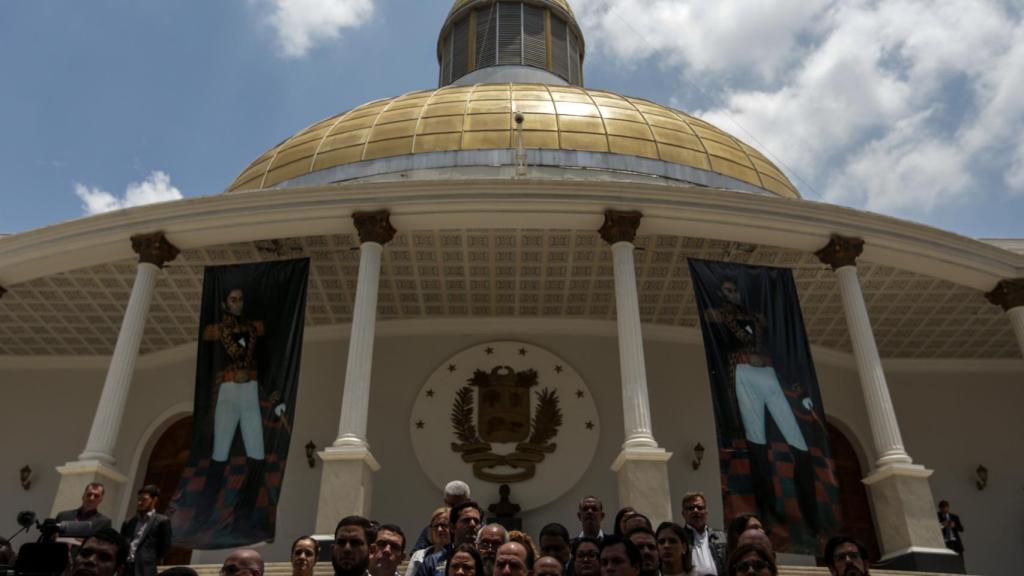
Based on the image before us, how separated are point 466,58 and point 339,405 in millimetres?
16301

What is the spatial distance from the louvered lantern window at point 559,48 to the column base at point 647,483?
1954cm

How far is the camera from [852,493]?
1758 cm

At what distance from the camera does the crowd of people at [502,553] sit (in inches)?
166

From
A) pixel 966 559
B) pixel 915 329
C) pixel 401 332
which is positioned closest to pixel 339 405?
pixel 401 332

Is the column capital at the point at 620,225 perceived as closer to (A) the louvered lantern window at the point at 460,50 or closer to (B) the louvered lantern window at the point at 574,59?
(A) the louvered lantern window at the point at 460,50

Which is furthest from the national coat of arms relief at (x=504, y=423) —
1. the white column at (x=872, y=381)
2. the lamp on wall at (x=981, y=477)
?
the lamp on wall at (x=981, y=477)

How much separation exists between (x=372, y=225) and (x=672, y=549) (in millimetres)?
8937

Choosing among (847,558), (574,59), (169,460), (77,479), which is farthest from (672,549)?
(574,59)

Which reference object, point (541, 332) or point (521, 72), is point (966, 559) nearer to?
point (541, 332)

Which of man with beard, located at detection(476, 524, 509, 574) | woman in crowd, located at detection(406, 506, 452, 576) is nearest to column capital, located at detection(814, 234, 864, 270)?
woman in crowd, located at detection(406, 506, 452, 576)

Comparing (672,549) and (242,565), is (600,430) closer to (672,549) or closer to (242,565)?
(672,549)

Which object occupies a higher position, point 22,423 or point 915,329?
point 915,329

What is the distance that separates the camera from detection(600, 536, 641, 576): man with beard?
4.20m

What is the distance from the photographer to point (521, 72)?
26594 mm
